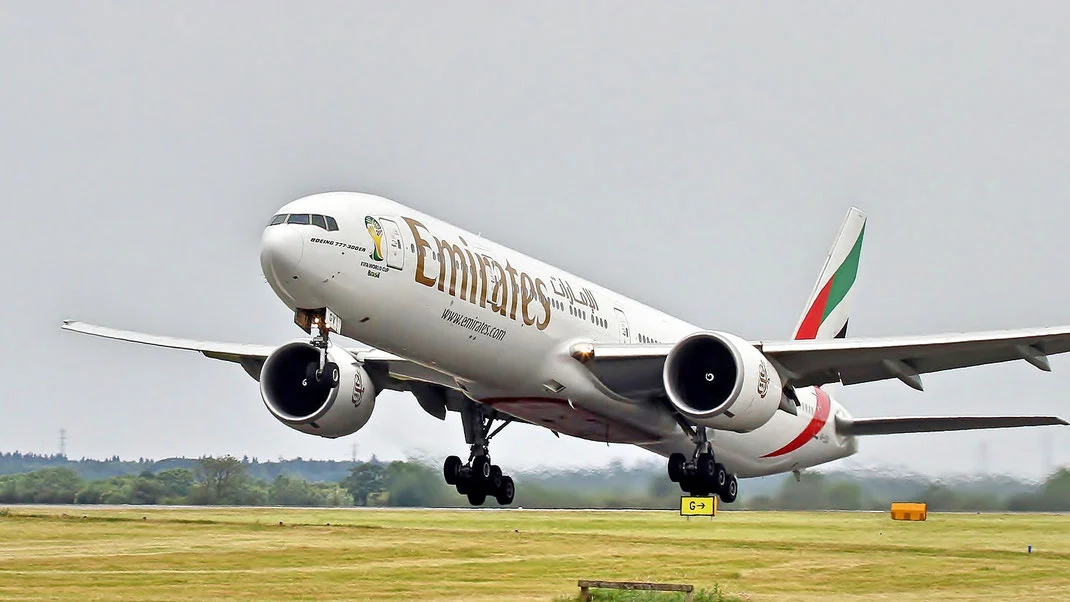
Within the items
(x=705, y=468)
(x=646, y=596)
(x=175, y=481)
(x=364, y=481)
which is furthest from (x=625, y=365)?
(x=175, y=481)

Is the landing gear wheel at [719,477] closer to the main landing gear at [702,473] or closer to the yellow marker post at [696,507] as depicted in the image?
the main landing gear at [702,473]

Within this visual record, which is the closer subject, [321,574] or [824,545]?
[321,574]

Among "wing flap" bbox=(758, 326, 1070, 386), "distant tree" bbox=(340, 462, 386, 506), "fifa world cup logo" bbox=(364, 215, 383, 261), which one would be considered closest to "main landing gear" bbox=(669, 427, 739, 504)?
"wing flap" bbox=(758, 326, 1070, 386)

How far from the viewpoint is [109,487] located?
52.1 m

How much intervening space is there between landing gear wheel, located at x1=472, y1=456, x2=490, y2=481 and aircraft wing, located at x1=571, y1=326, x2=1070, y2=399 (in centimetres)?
440

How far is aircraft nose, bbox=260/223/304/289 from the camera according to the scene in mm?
21734

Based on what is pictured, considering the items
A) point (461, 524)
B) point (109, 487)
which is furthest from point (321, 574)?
point (109, 487)

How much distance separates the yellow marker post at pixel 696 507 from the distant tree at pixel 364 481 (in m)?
10.3

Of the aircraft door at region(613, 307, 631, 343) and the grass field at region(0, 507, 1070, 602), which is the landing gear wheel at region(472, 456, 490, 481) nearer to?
the grass field at region(0, 507, 1070, 602)

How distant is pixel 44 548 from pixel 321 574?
8329 millimetres

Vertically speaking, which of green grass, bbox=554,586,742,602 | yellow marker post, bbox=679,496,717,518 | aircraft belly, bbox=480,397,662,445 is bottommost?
→ green grass, bbox=554,586,742,602

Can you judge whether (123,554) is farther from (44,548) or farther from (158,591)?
(158,591)

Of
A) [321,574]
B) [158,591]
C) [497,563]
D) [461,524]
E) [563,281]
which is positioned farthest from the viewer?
[461,524]

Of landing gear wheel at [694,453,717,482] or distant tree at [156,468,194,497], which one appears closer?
landing gear wheel at [694,453,717,482]
